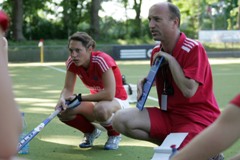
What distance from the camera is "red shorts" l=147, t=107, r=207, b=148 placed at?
4707 millimetres

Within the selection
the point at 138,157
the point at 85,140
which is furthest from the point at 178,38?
the point at 85,140

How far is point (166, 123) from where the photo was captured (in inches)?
191

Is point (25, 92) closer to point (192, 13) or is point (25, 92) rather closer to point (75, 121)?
point (75, 121)

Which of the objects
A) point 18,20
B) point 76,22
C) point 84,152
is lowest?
point 76,22

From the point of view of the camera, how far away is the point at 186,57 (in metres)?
4.61

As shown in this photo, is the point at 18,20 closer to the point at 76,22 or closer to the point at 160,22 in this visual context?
the point at 76,22

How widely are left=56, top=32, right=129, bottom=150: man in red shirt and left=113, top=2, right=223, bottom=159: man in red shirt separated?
0.83 meters

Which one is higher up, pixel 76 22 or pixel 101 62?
pixel 101 62

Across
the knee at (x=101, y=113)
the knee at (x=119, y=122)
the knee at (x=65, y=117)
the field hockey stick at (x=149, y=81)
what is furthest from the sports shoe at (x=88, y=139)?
the field hockey stick at (x=149, y=81)

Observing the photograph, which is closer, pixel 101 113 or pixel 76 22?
pixel 101 113

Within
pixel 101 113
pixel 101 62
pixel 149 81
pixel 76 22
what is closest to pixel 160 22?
pixel 149 81

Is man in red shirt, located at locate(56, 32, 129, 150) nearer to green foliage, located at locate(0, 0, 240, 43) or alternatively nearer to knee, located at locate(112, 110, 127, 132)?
knee, located at locate(112, 110, 127, 132)

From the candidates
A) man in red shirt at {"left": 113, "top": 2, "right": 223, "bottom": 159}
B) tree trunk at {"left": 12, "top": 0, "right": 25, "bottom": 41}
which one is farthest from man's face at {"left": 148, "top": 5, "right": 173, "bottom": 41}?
tree trunk at {"left": 12, "top": 0, "right": 25, "bottom": 41}

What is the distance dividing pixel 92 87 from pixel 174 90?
1.41 meters
